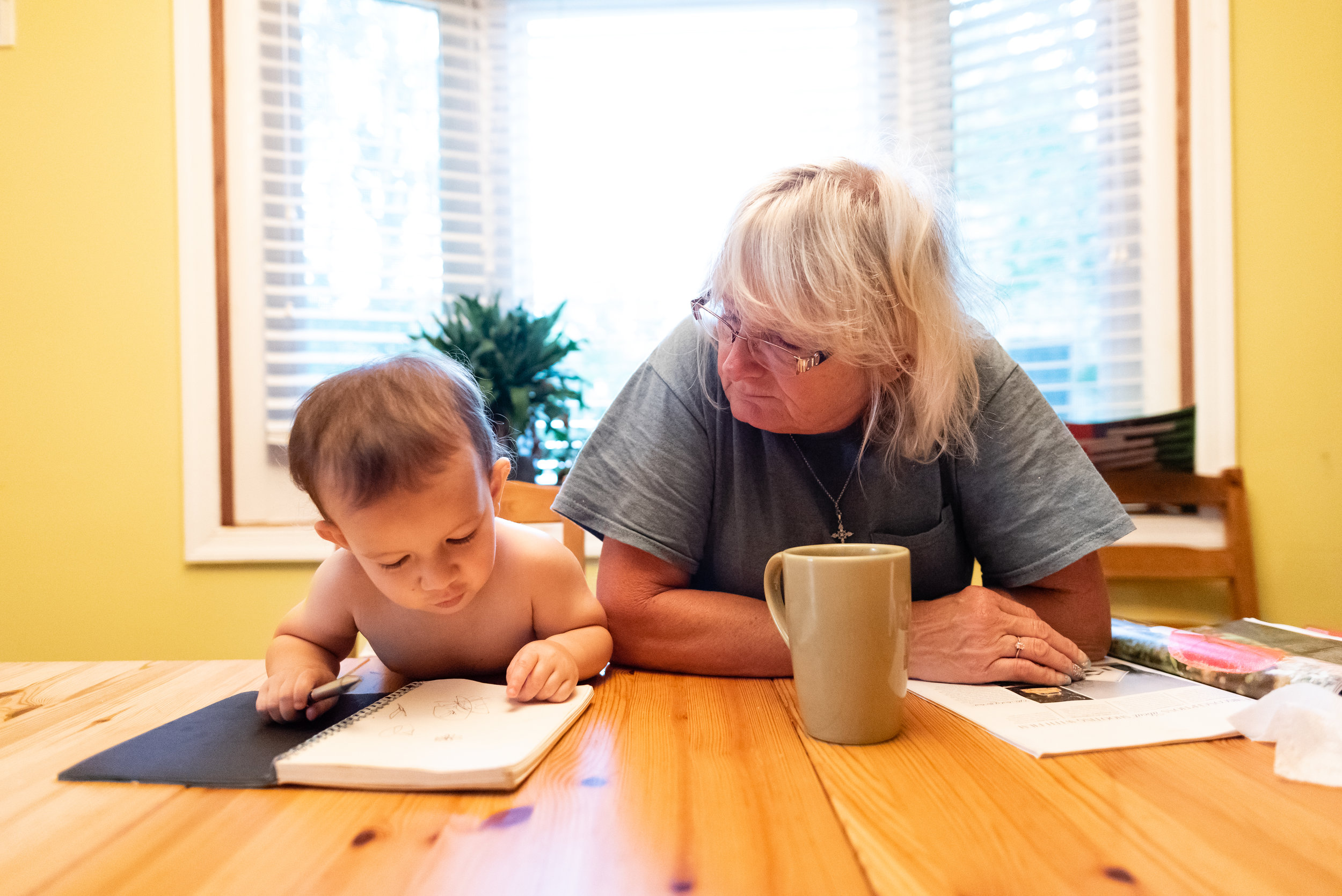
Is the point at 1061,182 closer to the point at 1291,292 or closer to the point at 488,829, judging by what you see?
the point at 1291,292

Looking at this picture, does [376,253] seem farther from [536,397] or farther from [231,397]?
[536,397]

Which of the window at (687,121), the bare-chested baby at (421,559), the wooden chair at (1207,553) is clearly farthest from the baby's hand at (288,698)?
the wooden chair at (1207,553)

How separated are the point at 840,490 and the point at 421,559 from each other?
1.77ft

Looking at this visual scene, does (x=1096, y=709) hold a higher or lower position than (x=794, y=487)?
lower

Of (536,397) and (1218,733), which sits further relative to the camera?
(536,397)

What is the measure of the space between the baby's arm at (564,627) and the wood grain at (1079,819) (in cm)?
27

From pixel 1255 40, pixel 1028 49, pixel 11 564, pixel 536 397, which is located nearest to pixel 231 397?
pixel 11 564

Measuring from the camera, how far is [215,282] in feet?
7.51

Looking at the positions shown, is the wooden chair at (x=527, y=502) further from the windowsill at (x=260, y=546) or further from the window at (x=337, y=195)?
the window at (x=337, y=195)

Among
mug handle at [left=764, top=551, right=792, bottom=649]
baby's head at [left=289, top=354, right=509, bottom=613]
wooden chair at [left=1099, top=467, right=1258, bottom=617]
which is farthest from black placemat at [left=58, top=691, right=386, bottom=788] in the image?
wooden chair at [left=1099, top=467, right=1258, bottom=617]

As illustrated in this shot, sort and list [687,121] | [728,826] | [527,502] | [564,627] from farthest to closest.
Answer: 1. [687,121]
2. [527,502]
3. [564,627]
4. [728,826]

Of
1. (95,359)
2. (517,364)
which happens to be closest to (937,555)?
(517,364)

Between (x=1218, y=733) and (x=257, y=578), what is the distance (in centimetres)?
235

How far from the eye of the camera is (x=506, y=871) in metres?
0.45
